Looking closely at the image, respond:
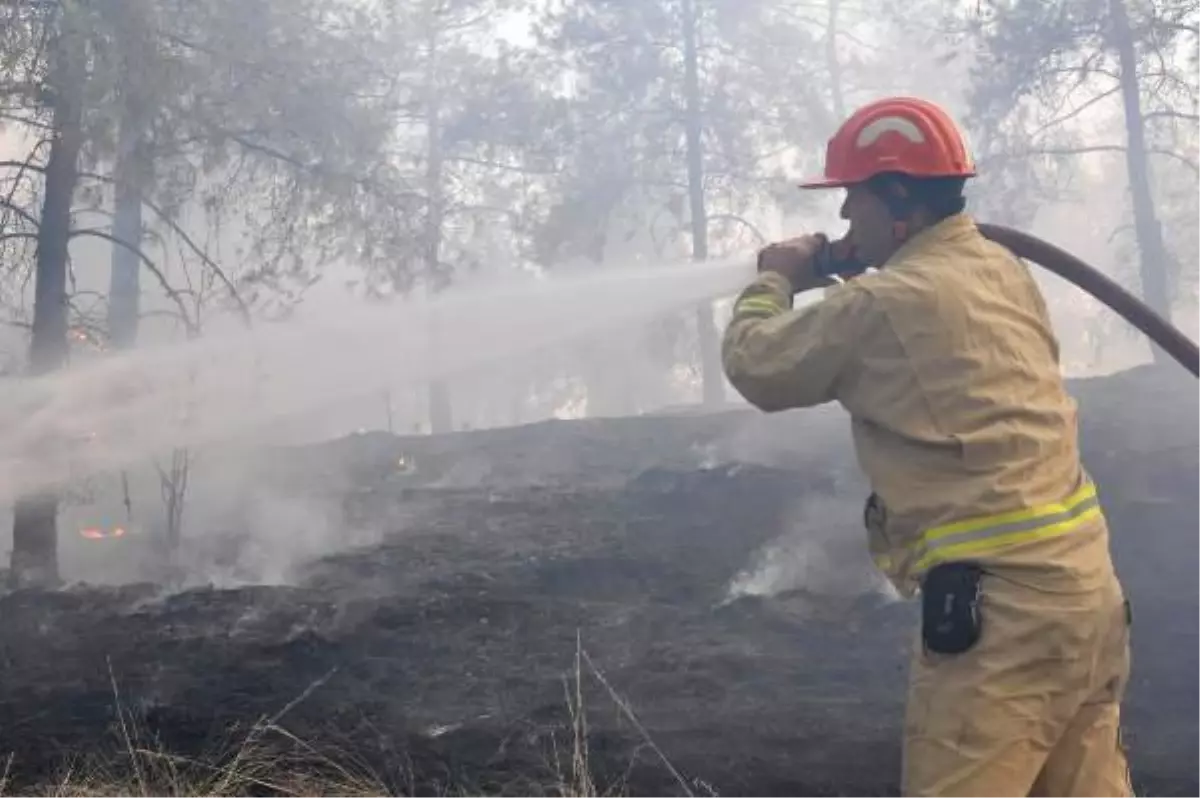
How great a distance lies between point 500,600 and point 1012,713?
17.5ft

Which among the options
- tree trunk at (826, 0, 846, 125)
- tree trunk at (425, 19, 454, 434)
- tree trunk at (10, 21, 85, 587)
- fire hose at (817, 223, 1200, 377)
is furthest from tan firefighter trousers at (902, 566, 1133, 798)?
tree trunk at (826, 0, 846, 125)

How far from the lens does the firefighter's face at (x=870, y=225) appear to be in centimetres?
280

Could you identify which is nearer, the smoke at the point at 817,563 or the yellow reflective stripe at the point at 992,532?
the yellow reflective stripe at the point at 992,532

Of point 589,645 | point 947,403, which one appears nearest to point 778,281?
point 947,403

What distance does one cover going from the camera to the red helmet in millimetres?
2730

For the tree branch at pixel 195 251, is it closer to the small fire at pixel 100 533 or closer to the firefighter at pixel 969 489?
the small fire at pixel 100 533

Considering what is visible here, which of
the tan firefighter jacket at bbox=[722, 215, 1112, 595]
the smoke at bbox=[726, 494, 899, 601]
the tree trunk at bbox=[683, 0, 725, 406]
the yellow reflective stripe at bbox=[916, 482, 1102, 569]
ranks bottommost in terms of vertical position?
the smoke at bbox=[726, 494, 899, 601]

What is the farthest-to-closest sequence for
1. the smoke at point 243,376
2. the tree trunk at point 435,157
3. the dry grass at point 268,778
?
the tree trunk at point 435,157 → the smoke at point 243,376 → the dry grass at point 268,778

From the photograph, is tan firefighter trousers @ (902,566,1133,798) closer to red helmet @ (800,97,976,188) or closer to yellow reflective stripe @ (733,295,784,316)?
yellow reflective stripe @ (733,295,784,316)

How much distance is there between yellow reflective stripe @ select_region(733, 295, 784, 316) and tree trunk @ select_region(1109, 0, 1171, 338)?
1360 centimetres

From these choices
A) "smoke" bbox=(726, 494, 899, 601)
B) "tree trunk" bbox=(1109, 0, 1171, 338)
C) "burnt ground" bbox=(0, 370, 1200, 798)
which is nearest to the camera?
"burnt ground" bbox=(0, 370, 1200, 798)

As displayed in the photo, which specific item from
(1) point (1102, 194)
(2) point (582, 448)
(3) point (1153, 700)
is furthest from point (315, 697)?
(1) point (1102, 194)

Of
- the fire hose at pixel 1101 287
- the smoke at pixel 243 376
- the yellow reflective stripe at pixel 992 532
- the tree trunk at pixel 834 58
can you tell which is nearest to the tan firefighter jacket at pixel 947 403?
the yellow reflective stripe at pixel 992 532

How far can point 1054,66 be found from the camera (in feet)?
50.9
